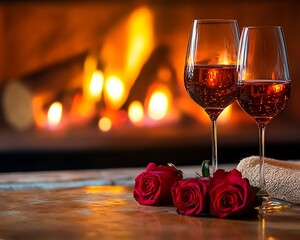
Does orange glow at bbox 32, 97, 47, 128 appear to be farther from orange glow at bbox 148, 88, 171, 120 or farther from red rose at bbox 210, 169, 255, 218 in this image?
red rose at bbox 210, 169, 255, 218

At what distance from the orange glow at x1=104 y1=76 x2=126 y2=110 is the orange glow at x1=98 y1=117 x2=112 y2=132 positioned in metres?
0.04

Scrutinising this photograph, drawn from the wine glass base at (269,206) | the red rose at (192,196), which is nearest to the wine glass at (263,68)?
the wine glass base at (269,206)

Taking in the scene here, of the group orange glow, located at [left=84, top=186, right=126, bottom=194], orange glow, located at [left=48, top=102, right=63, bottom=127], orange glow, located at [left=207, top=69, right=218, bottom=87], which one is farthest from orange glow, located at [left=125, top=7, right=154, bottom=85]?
orange glow, located at [left=207, top=69, right=218, bottom=87]

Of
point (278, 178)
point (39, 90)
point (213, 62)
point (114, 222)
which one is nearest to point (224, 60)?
point (213, 62)

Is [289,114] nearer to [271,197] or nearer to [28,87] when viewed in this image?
[28,87]

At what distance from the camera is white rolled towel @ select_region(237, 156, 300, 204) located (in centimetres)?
115

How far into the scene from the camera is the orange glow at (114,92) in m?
2.75

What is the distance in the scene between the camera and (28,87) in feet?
8.85

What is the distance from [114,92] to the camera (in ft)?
9.04

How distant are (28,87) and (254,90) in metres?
1.67

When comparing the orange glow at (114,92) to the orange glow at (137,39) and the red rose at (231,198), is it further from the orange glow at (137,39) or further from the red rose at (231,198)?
the red rose at (231,198)

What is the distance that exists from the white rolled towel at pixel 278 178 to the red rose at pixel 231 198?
5.5 inches

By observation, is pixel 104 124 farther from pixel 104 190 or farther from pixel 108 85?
pixel 104 190

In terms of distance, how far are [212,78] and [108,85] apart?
162 cm
